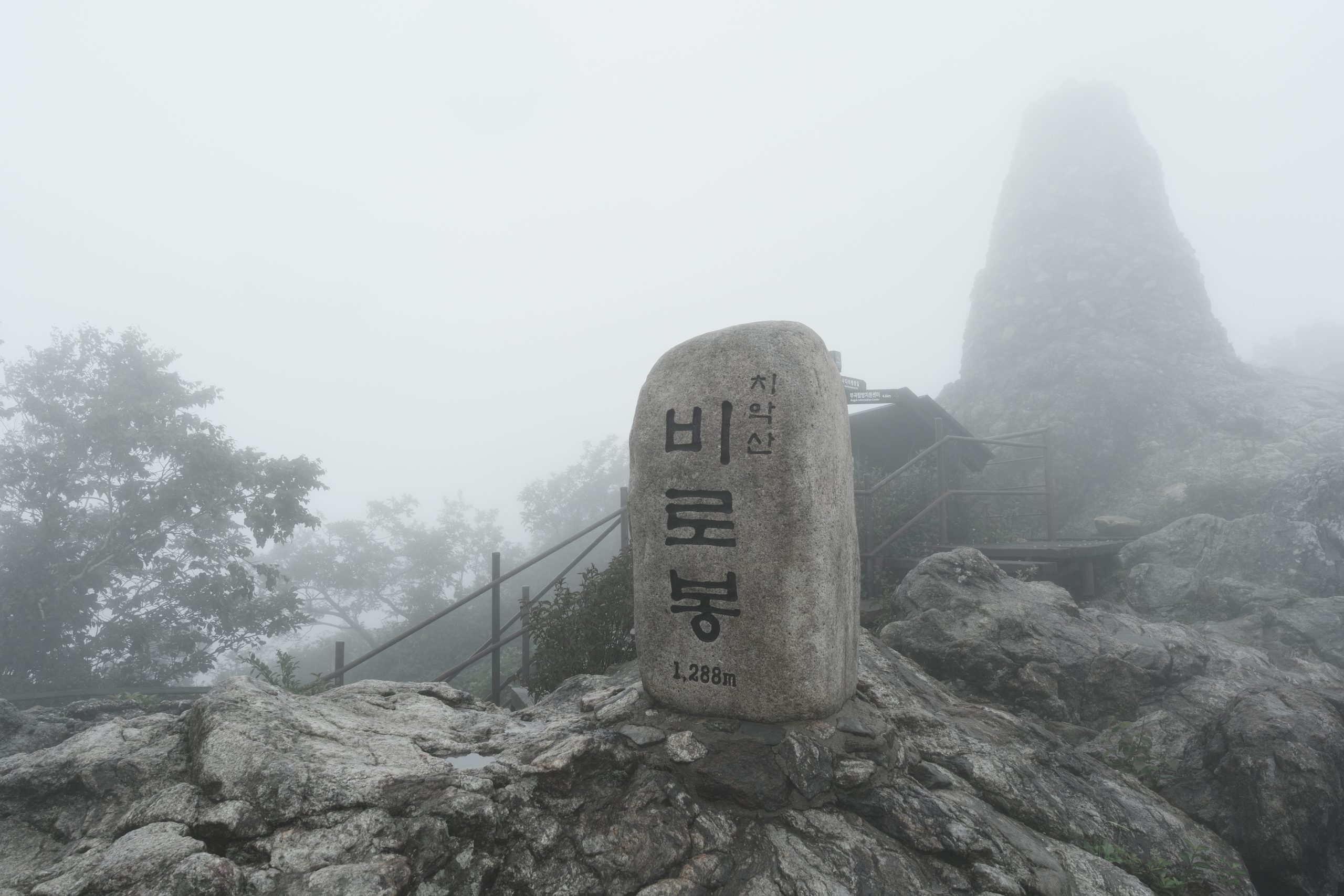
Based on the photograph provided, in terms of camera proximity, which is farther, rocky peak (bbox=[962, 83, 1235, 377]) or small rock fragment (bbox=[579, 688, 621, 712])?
rocky peak (bbox=[962, 83, 1235, 377])

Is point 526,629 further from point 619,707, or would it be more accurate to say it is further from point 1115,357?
point 1115,357

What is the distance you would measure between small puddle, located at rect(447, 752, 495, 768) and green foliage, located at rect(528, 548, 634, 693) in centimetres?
296

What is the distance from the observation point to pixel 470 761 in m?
3.79

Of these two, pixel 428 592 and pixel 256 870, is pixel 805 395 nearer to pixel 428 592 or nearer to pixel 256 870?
pixel 256 870

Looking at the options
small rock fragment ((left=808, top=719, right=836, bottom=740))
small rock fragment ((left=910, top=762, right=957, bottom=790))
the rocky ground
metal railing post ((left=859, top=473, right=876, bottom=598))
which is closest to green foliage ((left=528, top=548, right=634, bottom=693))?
the rocky ground

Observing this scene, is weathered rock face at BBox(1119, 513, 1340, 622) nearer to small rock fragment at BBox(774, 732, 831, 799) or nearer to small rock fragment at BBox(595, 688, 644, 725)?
small rock fragment at BBox(774, 732, 831, 799)

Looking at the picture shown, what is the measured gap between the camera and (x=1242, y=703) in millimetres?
5133

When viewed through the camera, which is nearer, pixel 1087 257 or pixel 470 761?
pixel 470 761

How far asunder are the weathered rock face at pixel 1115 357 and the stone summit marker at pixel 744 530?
582 inches

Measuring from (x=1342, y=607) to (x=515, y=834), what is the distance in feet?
40.6

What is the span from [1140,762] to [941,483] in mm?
7403

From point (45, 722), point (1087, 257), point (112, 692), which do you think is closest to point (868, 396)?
point (45, 722)

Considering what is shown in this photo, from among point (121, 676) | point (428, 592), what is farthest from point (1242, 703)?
point (428, 592)

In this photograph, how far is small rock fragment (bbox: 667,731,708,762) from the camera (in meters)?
3.73
